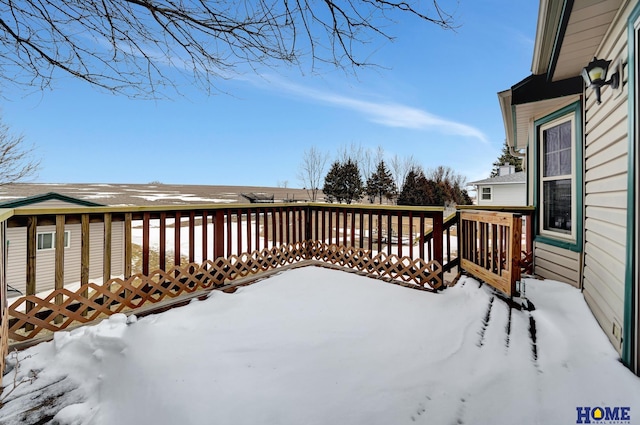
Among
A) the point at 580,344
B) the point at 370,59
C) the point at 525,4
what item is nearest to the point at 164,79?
the point at 370,59

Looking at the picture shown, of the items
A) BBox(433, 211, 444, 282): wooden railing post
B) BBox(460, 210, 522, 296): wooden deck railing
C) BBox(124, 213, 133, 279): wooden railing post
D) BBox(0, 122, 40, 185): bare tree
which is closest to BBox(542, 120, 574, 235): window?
BBox(460, 210, 522, 296): wooden deck railing

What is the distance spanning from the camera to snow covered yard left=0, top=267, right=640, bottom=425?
142cm

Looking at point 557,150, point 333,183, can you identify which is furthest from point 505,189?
point 557,150

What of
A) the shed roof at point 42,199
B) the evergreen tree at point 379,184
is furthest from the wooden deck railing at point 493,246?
the evergreen tree at point 379,184

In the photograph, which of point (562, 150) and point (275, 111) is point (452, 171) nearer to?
point (275, 111)

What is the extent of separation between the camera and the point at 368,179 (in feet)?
93.2

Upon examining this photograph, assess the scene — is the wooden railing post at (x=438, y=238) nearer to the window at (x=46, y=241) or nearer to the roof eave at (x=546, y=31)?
the roof eave at (x=546, y=31)

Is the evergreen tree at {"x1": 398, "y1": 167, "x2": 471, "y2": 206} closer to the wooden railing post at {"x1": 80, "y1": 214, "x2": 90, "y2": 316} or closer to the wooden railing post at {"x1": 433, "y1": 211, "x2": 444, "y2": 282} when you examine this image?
the wooden railing post at {"x1": 433, "y1": 211, "x2": 444, "y2": 282}

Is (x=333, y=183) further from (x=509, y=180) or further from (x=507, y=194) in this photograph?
(x=509, y=180)

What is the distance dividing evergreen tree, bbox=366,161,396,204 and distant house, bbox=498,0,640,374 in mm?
23762

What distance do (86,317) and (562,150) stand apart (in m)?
5.91

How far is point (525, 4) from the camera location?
401 cm

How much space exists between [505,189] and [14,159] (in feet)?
82.0

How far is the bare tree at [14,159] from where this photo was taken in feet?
37.2
